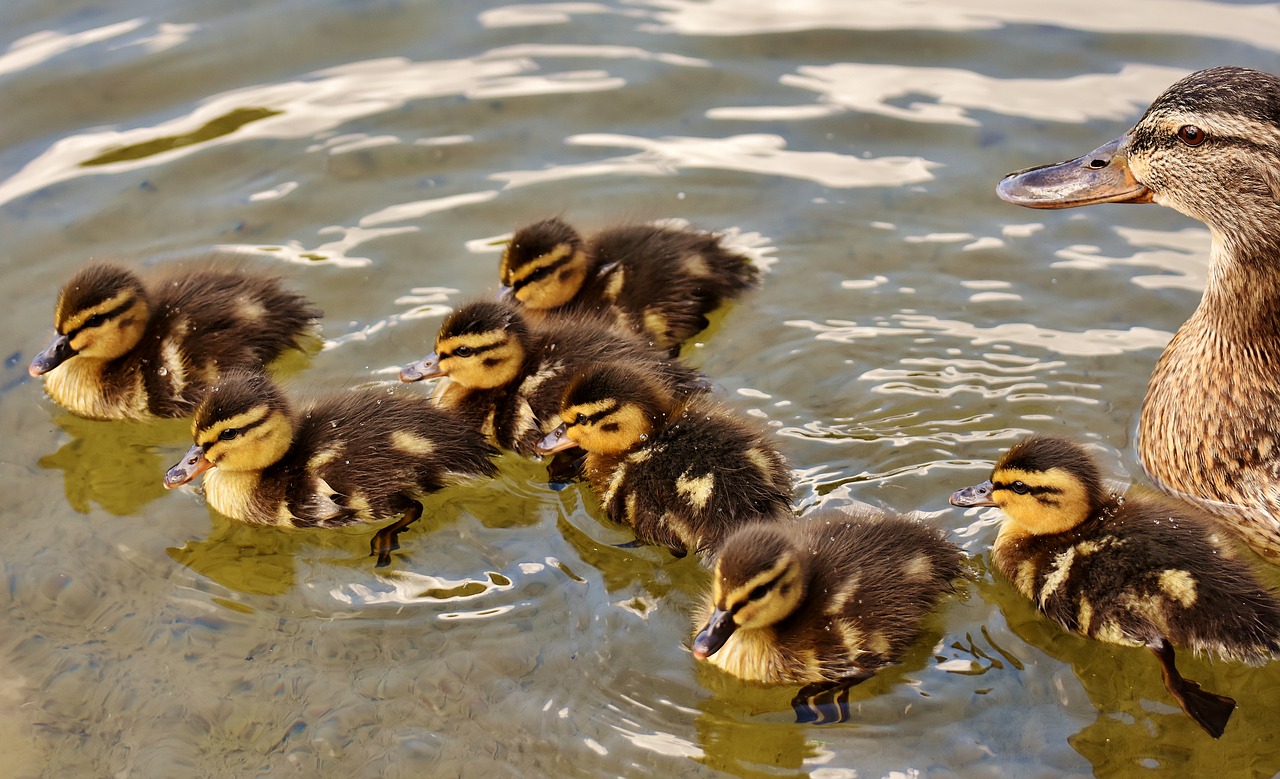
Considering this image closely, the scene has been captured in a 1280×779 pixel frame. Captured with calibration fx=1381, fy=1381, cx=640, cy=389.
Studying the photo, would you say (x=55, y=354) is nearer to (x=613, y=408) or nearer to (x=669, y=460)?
(x=613, y=408)

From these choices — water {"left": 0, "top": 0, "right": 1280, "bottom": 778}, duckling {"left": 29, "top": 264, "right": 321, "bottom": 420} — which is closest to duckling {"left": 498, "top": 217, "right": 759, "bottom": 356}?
water {"left": 0, "top": 0, "right": 1280, "bottom": 778}

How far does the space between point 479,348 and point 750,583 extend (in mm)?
1157

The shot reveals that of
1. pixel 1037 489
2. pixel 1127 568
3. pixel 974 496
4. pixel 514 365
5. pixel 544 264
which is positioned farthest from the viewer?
pixel 544 264

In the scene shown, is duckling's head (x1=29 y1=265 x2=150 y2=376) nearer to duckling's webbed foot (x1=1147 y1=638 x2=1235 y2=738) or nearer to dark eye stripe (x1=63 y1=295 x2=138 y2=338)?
dark eye stripe (x1=63 y1=295 x2=138 y2=338)

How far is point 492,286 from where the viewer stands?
4352mm

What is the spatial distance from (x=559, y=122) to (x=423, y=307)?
4.00 ft

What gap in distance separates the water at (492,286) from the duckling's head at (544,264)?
36 cm

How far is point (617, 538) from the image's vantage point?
343 centimetres

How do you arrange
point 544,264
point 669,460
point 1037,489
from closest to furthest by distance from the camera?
point 1037,489, point 669,460, point 544,264

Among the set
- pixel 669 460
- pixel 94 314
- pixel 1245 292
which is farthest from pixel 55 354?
pixel 1245 292

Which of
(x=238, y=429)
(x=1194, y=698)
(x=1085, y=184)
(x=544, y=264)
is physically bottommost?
(x=1194, y=698)

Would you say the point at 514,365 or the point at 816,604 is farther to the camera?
the point at 514,365

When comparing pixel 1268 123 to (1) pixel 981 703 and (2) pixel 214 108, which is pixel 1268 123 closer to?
(1) pixel 981 703

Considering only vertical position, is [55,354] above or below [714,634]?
above
